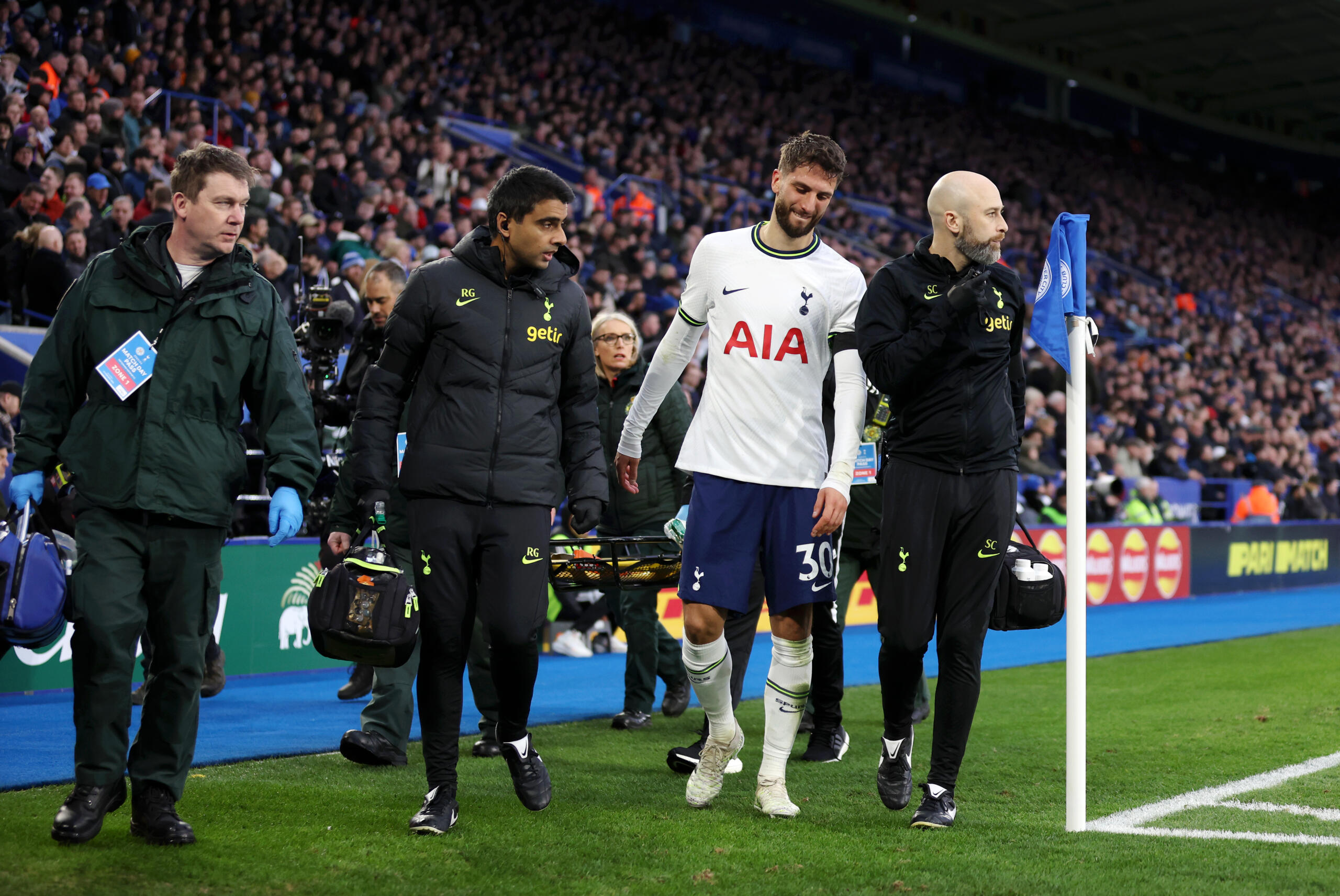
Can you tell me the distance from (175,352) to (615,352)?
10.2ft

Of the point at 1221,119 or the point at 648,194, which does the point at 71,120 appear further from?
the point at 1221,119

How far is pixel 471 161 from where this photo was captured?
18047mm

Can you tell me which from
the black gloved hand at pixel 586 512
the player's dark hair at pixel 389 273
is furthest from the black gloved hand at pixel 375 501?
the player's dark hair at pixel 389 273

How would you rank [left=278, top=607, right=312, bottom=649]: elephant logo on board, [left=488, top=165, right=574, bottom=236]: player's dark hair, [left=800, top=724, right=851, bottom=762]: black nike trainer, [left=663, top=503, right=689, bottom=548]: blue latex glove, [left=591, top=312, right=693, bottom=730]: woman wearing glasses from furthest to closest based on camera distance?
1. [left=278, top=607, right=312, bottom=649]: elephant logo on board
2. [left=591, top=312, right=693, bottom=730]: woman wearing glasses
3. [left=800, top=724, right=851, bottom=762]: black nike trainer
4. [left=663, top=503, right=689, bottom=548]: blue latex glove
5. [left=488, top=165, right=574, bottom=236]: player's dark hair

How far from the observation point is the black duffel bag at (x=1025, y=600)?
4785 millimetres

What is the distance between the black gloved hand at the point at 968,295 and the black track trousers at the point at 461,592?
1503mm

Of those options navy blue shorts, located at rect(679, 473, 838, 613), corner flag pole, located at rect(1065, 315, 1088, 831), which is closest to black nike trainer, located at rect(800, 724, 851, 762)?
navy blue shorts, located at rect(679, 473, 838, 613)

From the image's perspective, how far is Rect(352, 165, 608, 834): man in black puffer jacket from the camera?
14.4 ft

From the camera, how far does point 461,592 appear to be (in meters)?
4.45

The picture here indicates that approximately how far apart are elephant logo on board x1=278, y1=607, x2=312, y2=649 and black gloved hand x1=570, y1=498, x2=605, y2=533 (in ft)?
16.9

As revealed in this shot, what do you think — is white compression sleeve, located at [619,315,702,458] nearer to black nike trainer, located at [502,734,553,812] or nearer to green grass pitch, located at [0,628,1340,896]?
black nike trainer, located at [502,734,553,812]

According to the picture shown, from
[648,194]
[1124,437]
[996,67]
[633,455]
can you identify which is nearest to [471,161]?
[648,194]

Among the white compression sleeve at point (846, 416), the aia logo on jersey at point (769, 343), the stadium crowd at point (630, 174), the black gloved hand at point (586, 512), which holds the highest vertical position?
the stadium crowd at point (630, 174)

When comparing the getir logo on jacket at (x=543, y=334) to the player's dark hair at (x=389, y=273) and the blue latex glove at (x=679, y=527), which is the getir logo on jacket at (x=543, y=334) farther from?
the player's dark hair at (x=389, y=273)
